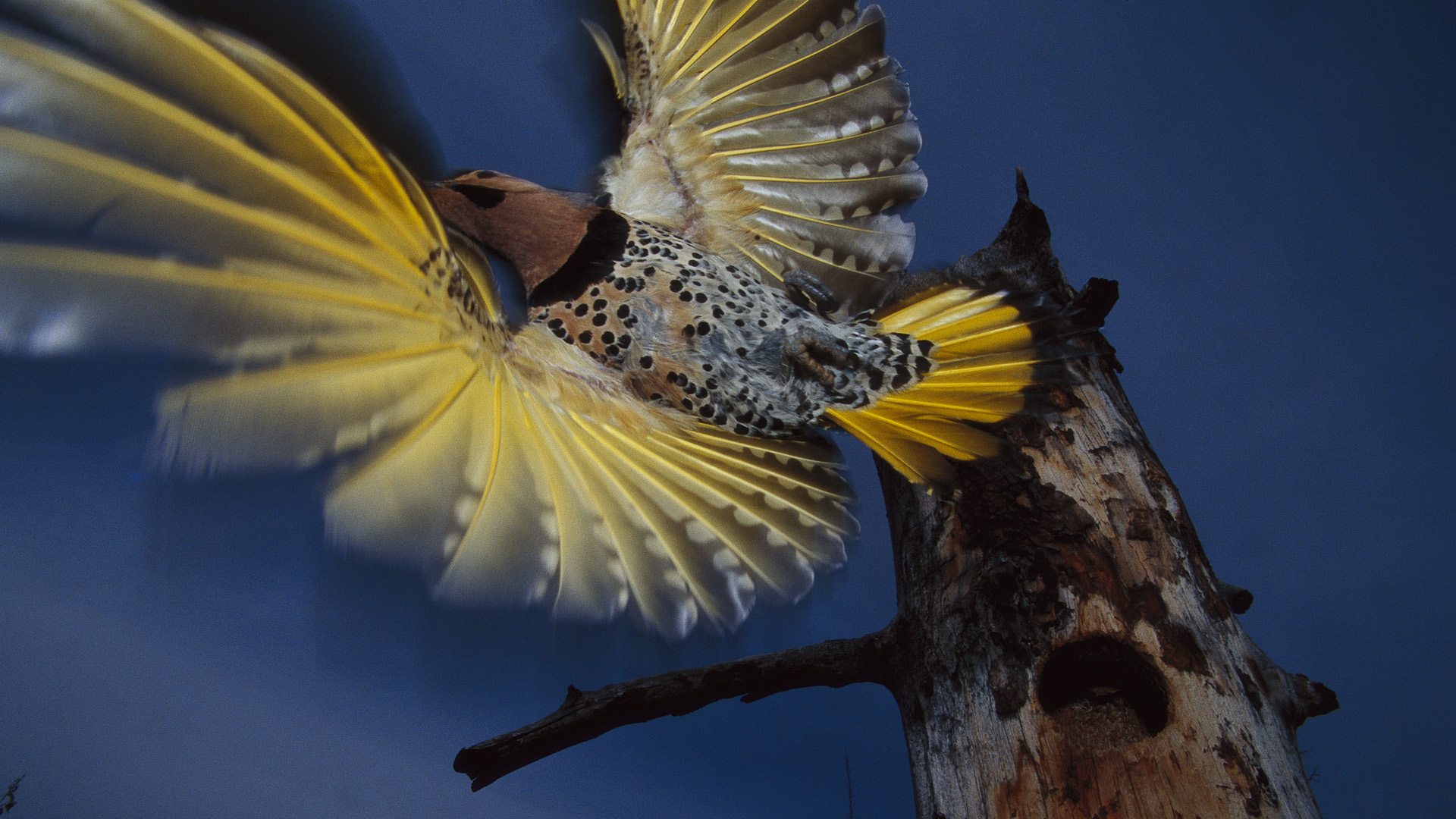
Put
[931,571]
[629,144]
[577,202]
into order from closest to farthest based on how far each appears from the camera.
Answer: [931,571] < [577,202] < [629,144]

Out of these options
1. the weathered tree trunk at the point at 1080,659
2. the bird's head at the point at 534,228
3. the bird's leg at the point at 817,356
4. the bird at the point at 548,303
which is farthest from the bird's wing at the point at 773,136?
the weathered tree trunk at the point at 1080,659

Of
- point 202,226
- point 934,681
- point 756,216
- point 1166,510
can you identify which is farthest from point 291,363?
point 1166,510

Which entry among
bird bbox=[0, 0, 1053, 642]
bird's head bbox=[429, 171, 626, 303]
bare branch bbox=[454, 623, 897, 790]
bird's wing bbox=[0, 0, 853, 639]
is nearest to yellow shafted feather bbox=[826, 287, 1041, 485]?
bird bbox=[0, 0, 1053, 642]

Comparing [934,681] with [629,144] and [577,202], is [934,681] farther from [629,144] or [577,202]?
[629,144]

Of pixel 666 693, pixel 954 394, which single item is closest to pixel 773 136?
pixel 954 394

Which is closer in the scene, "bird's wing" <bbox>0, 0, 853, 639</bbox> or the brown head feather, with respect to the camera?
"bird's wing" <bbox>0, 0, 853, 639</bbox>

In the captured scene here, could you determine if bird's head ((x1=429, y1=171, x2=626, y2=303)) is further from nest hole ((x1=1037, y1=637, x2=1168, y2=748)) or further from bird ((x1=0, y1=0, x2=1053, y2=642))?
nest hole ((x1=1037, y1=637, x2=1168, y2=748))
